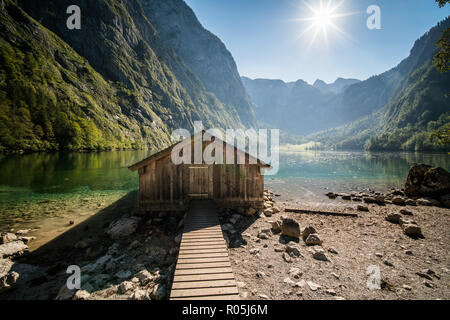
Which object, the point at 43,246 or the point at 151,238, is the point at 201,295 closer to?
the point at 151,238

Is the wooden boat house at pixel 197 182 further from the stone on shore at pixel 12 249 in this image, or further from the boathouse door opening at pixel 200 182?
the stone on shore at pixel 12 249

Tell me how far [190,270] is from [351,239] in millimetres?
8559

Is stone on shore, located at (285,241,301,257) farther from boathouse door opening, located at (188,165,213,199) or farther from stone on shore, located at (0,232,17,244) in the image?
stone on shore, located at (0,232,17,244)

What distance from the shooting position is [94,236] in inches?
408

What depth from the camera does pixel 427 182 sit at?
56.7 ft

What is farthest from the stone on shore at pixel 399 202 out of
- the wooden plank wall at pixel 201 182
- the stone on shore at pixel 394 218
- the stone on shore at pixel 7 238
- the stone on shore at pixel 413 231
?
the stone on shore at pixel 7 238

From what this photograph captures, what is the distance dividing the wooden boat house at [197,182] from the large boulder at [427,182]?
56.4 ft

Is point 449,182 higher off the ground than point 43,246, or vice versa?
point 449,182

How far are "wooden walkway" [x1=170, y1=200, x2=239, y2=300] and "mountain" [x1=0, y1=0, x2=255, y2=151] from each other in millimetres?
62820

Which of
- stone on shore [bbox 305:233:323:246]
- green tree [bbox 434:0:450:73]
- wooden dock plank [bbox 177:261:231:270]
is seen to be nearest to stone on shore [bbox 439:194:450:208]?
green tree [bbox 434:0:450:73]

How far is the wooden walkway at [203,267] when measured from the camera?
15.9ft

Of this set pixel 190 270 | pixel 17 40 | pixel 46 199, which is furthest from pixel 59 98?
pixel 190 270
